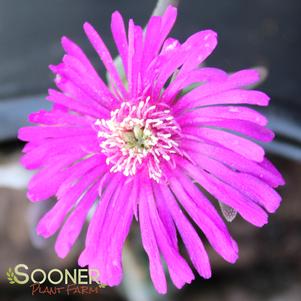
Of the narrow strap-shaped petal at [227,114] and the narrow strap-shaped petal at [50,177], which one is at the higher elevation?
the narrow strap-shaped petal at [227,114]

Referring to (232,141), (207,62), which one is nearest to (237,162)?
(232,141)

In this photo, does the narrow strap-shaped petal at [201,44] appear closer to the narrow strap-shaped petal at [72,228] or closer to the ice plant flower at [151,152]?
the ice plant flower at [151,152]

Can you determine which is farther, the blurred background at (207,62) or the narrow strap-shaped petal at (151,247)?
the blurred background at (207,62)

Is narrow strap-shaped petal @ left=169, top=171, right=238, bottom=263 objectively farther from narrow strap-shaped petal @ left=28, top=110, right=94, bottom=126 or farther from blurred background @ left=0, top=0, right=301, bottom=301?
blurred background @ left=0, top=0, right=301, bottom=301

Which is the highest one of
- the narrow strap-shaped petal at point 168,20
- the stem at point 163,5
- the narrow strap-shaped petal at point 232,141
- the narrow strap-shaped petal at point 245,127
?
the stem at point 163,5

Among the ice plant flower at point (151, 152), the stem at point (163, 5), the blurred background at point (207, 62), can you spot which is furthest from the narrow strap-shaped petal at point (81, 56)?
the blurred background at point (207, 62)

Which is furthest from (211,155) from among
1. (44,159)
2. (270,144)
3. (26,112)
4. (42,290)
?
(42,290)
